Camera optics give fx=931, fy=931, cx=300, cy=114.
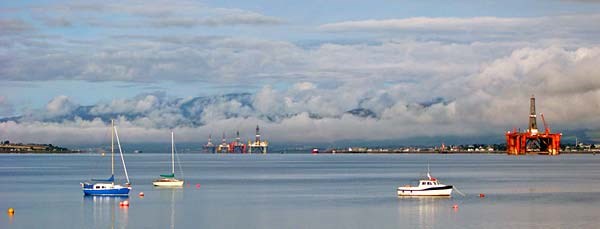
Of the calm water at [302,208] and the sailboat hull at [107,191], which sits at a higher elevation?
the sailboat hull at [107,191]

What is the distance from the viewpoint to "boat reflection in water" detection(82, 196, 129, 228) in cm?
6385

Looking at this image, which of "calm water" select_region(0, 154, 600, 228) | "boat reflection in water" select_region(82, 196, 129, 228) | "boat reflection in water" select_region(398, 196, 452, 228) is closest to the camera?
"calm water" select_region(0, 154, 600, 228)

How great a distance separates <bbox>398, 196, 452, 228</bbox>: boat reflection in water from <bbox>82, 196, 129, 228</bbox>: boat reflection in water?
2005 centimetres

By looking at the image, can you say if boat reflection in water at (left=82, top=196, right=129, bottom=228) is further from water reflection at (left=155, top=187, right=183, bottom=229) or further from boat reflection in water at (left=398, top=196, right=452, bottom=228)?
boat reflection in water at (left=398, top=196, right=452, bottom=228)

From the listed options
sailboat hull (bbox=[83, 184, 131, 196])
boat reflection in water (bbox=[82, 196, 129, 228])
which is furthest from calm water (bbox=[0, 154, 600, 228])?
sailboat hull (bbox=[83, 184, 131, 196])

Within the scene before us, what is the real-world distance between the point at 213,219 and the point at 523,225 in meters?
21.5

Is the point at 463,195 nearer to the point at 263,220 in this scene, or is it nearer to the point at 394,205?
the point at 394,205

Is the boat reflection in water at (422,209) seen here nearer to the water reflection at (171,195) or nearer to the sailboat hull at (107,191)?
the water reflection at (171,195)

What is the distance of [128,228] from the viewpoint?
6034 cm

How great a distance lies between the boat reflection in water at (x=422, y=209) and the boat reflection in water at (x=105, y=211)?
65.8ft

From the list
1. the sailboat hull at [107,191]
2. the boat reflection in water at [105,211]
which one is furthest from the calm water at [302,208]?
the sailboat hull at [107,191]

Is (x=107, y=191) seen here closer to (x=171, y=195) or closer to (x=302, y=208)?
(x=171, y=195)

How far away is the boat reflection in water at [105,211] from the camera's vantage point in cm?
6385

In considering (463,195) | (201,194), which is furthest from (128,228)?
(463,195)
